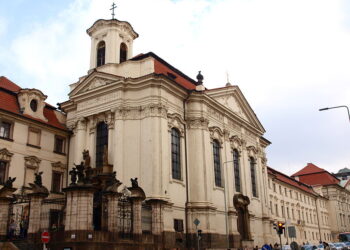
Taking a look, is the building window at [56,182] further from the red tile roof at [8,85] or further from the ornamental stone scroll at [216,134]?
the ornamental stone scroll at [216,134]

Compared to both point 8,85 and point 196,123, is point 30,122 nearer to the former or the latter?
point 8,85

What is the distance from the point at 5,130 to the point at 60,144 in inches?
219

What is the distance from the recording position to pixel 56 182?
106 feet

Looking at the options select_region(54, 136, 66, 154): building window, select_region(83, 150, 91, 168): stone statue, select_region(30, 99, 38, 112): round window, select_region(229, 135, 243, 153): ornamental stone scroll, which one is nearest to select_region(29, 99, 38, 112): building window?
select_region(30, 99, 38, 112): round window

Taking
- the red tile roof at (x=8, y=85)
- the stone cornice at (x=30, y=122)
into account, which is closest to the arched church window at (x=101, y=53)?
the stone cornice at (x=30, y=122)

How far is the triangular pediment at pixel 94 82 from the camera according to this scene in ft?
104

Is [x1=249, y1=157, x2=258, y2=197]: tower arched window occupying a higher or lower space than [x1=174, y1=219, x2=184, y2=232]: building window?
higher

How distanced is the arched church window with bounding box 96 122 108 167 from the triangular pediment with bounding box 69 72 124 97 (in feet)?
10.00

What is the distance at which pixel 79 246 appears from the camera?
742 inches

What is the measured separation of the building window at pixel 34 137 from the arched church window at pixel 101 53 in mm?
8473

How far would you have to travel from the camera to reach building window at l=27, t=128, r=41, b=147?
101 ft

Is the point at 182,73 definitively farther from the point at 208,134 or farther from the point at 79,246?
the point at 79,246

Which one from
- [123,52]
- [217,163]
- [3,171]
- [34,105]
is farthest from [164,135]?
[3,171]

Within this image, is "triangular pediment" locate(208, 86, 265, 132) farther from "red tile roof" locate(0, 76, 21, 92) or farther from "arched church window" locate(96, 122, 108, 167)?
"red tile roof" locate(0, 76, 21, 92)
